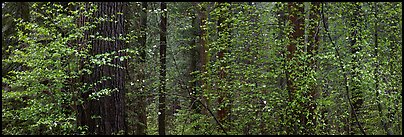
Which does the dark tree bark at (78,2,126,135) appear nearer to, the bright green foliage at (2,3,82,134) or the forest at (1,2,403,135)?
the forest at (1,2,403,135)

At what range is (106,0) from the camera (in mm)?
5562

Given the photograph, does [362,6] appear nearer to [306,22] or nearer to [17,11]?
[306,22]

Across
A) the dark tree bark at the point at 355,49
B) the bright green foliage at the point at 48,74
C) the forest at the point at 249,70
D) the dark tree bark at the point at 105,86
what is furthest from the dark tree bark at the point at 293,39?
the bright green foliage at the point at 48,74

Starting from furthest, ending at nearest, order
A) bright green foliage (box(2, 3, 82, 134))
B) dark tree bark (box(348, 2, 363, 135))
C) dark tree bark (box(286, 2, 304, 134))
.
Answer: dark tree bark (box(286, 2, 304, 134)) → dark tree bark (box(348, 2, 363, 135)) → bright green foliage (box(2, 3, 82, 134))

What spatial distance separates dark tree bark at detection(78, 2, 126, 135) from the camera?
5203 millimetres

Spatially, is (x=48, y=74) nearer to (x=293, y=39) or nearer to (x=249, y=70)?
(x=249, y=70)

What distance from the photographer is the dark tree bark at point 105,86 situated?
5.20m

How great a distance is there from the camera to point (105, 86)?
210 inches

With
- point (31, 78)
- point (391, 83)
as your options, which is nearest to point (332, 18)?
point (391, 83)

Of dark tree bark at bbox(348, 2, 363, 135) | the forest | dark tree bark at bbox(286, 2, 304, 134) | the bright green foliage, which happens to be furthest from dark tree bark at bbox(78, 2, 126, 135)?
dark tree bark at bbox(348, 2, 363, 135)

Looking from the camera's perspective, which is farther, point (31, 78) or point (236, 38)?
point (236, 38)

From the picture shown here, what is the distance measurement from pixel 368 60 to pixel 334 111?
1.70 metres

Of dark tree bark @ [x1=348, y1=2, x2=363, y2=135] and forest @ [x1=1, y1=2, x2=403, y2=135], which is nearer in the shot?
forest @ [x1=1, y1=2, x2=403, y2=135]

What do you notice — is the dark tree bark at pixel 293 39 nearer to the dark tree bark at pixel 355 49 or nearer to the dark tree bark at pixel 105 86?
the dark tree bark at pixel 355 49
